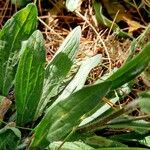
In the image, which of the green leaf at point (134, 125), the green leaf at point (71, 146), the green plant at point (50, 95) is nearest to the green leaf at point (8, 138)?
the green plant at point (50, 95)

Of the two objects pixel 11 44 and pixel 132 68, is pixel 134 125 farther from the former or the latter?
pixel 11 44

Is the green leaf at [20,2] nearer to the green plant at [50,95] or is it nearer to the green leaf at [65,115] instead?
the green plant at [50,95]

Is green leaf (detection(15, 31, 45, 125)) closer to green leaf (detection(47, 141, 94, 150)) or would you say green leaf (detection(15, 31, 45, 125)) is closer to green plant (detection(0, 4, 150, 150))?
green plant (detection(0, 4, 150, 150))

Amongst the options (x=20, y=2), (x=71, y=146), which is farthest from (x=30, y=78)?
(x=20, y=2)

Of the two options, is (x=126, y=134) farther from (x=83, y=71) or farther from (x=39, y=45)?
(x=39, y=45)

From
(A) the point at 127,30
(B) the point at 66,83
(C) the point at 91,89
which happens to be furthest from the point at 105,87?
(A) the point at 127,30

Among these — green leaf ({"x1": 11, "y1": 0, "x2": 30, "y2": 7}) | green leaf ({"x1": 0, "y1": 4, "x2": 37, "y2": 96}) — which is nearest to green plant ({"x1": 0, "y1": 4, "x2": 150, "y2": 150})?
green leaf ({"x1": 0, "y1": 4, "x2": 37, "y2": 96})
